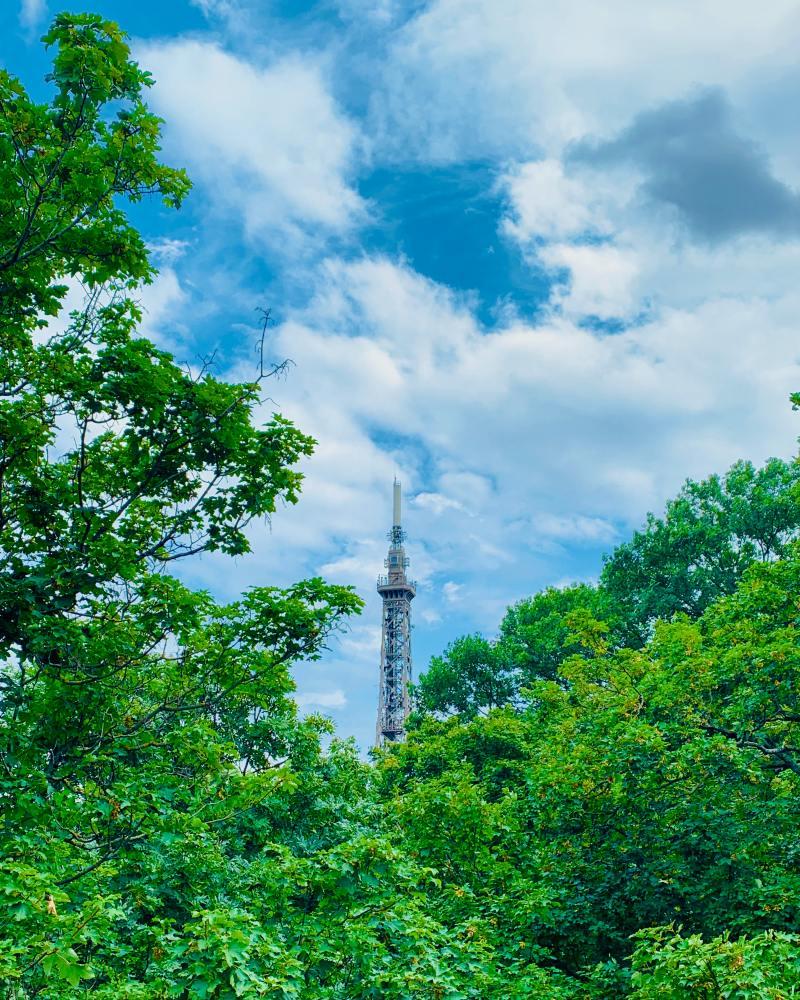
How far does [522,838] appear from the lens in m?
14.1

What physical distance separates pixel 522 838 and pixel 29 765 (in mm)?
9339

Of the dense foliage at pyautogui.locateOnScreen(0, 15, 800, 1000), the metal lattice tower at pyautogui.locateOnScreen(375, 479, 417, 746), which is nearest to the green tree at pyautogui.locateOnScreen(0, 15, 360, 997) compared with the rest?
the dense foliage at pyautogui.locateOnScreen(0, 15, 800, 1000)

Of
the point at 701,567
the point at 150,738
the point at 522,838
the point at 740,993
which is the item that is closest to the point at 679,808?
the point at 522,838

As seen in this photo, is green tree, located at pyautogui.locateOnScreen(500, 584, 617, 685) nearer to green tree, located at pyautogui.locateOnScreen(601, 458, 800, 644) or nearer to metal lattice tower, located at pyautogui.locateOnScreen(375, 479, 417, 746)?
green tree, located at pyautogui.locateOnScreen(601, 458, 800, 644)

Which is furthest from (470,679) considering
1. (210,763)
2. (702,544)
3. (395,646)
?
(395,646)

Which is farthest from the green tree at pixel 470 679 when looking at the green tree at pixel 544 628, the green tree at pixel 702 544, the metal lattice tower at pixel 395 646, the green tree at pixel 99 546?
the metal lattice tower at pixel 395 646

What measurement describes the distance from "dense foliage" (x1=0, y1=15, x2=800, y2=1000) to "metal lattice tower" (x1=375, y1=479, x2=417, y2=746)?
72.6 m

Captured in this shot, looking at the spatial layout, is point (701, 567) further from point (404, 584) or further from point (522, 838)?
point (404, 584)

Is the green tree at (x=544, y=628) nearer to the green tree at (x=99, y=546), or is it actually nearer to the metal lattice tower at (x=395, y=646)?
the green tree at (x=99, y=546)

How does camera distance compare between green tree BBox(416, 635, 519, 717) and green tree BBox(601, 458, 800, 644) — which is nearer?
green tree BBox(601, 458, 800, 644)

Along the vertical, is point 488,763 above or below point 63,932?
above

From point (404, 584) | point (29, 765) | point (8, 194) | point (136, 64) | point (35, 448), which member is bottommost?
point (29, 765)

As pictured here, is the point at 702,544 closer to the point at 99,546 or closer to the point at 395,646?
the point at 99,546

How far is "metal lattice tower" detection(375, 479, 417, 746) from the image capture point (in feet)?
282
